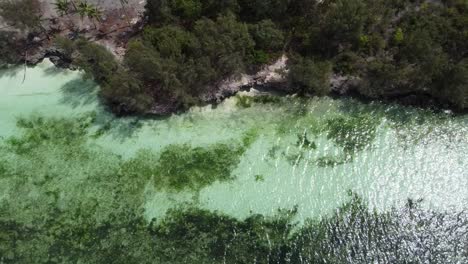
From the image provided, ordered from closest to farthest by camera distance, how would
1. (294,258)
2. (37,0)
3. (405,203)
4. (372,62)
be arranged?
(294,258) < (405,203) < (372,62) < (37,0)

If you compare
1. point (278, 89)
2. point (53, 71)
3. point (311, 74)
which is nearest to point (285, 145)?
point (278, 89)

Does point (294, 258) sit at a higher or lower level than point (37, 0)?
lower

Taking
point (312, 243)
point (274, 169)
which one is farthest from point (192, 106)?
point (312, 243)

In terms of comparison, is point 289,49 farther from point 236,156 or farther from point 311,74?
point 236,156

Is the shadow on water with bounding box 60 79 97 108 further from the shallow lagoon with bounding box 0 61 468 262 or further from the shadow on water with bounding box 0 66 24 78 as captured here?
the shadow on water with bounding box 0 66 24 78

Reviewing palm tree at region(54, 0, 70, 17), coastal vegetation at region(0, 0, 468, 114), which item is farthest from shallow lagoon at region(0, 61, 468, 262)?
palm tree at region(54, 0, 70, 17)

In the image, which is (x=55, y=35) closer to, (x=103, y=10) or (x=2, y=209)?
(x=103, y=10)

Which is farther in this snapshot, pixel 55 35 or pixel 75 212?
pixel 55 35
